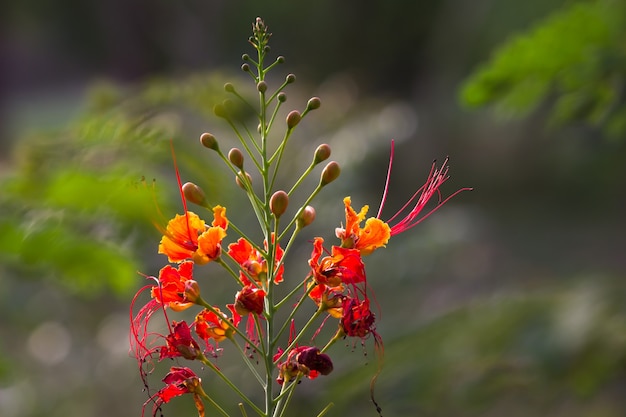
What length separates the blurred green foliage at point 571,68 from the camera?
1.88 metres

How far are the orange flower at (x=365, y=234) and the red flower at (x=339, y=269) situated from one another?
0.11 feet

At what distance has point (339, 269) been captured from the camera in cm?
95

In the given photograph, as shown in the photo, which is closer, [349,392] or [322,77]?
[349,392]

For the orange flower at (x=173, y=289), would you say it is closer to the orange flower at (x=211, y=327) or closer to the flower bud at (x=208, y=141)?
the orange flower at (x=211, y=327)

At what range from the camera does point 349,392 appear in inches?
81.4

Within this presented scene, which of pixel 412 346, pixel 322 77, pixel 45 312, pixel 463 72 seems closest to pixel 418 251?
pixel 412 346

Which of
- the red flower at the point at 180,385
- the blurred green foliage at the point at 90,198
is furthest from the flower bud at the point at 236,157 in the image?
the blurred green foliage at the point at 90,198

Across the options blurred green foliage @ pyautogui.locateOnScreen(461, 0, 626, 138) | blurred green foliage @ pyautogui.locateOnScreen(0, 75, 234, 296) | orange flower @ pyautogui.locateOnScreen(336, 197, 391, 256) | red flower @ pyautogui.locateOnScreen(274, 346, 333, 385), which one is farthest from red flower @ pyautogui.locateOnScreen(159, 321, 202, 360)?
blurred green foliage @ pyautogui.locateOnScreen(461, 0, 626, 138)

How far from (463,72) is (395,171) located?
1168mm

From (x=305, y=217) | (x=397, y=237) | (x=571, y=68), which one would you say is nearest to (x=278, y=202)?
(x=305, y=217)

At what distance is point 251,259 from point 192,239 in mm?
73

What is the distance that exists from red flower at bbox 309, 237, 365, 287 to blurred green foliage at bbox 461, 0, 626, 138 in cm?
98

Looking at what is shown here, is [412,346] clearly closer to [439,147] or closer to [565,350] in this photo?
[565,350]

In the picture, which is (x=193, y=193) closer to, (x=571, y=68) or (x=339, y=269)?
(x=339, y=269)
